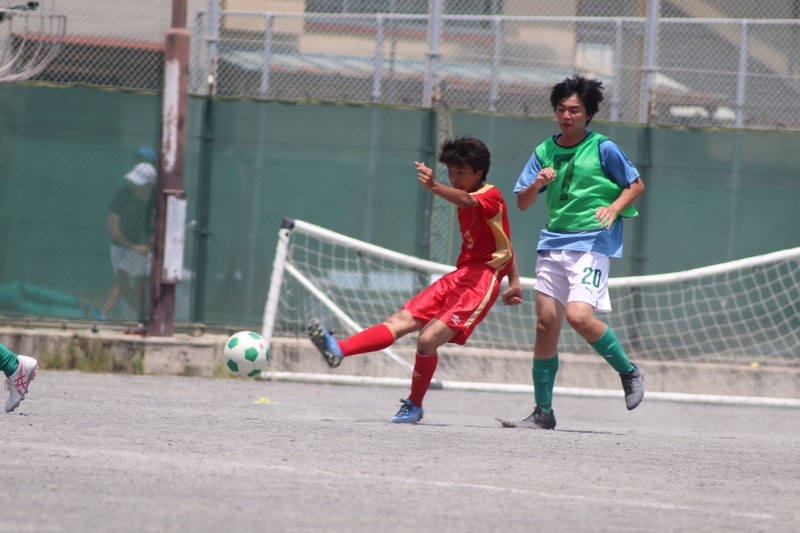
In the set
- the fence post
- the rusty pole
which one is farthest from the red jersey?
the fence post

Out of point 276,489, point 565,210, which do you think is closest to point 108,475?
point 276,489

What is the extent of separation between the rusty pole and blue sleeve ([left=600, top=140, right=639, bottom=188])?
13.9ft

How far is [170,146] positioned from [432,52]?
2.59 metres

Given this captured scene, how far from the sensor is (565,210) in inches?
234

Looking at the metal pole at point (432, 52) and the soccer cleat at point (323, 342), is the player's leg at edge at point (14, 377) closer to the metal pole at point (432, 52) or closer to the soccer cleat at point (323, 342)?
the soccer cleat at point (323, 342)

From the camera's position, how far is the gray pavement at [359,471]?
352 cm

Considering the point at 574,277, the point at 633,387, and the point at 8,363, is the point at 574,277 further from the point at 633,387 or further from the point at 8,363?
the point at 8,363

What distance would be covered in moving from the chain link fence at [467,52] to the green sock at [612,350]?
3.84 m

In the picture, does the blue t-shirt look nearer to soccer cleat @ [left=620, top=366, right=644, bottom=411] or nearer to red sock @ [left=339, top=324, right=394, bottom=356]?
soccer cleat @ [left=620, top=366, right=644, bottom=411]

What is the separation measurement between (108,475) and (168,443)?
76cm

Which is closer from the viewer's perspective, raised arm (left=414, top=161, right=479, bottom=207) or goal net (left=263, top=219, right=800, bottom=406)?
raised arm (left=414, top=161, right=479, bottom=207)

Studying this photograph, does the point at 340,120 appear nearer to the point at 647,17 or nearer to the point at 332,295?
the point at 332,295

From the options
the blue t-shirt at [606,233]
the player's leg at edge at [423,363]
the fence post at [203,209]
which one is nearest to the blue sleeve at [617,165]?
the blue t-shirt at [606,233]

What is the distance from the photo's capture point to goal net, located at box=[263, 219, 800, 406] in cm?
880
